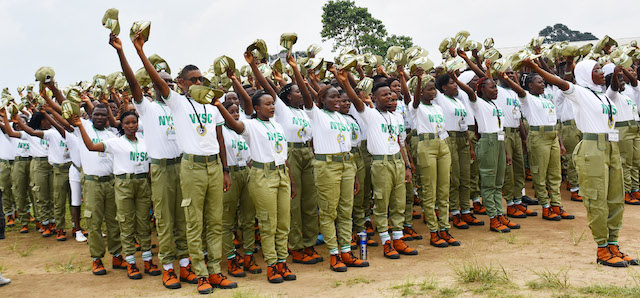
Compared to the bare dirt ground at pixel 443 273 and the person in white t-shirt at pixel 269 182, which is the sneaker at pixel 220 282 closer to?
the bare dirt ground at pixel 443 273

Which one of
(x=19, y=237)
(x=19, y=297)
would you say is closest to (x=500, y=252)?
(x=19, y=297)

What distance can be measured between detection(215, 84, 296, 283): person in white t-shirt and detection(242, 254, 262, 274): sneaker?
51cm

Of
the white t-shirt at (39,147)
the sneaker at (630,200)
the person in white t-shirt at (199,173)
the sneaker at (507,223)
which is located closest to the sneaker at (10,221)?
the white t-shirt at (39,147)

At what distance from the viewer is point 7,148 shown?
10.8 meters

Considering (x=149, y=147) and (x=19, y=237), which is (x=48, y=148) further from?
(x=149, y=147)

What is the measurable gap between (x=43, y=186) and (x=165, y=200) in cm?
538

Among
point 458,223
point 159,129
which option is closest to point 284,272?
point 159,129

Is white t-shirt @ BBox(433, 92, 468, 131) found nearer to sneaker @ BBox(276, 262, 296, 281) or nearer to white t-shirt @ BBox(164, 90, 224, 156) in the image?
sneaker @ BBox(276, 262, 296, 281)

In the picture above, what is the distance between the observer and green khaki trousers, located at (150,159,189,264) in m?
5.86

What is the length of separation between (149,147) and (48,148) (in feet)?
15.9

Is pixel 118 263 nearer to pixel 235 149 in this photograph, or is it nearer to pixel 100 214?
pixel 100 214

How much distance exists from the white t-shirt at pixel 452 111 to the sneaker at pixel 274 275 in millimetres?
3848

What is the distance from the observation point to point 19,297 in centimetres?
601

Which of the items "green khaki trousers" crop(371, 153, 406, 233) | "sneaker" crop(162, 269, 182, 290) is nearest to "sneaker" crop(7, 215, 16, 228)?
"sneaker" crop(162, 269, 182, 290)
